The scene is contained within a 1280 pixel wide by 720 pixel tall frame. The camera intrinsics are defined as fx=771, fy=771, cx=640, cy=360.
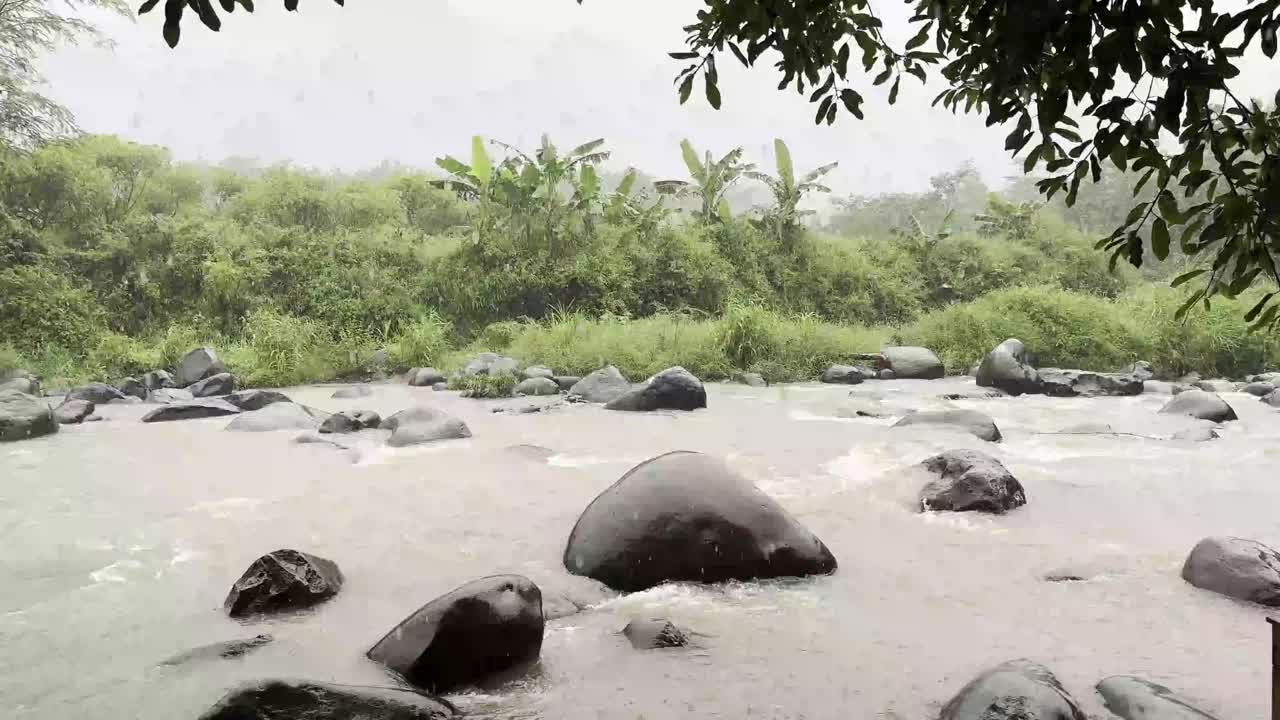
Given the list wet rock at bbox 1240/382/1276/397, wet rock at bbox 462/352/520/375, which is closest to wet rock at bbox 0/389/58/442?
wet rock at bbox 462/352/520/375

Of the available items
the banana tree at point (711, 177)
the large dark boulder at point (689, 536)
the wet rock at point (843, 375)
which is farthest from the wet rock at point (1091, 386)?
the banana tree at point (711, 177)

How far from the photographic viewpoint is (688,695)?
203 centimetres

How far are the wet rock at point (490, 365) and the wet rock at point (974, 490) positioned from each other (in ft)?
19.7

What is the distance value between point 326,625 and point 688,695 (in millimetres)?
1228

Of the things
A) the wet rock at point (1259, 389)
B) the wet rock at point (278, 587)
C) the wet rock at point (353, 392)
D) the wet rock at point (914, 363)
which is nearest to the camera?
the wet rock at point (278, 587)

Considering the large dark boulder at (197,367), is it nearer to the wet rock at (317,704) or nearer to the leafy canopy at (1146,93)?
the wet rock at (317,704)

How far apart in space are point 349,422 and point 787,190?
39.1 ft

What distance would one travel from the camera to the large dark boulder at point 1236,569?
103 inches

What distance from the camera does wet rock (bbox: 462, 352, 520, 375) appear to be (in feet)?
30.6

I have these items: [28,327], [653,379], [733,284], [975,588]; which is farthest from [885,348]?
[28,327]

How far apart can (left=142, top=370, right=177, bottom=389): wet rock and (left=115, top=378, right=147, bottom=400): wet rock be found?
0.19 metres

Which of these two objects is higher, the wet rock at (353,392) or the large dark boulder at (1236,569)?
the large dark boulder at (1236,569)

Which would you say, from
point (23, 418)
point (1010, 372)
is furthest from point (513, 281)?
point (23, 418)

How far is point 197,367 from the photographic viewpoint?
31.5ft
